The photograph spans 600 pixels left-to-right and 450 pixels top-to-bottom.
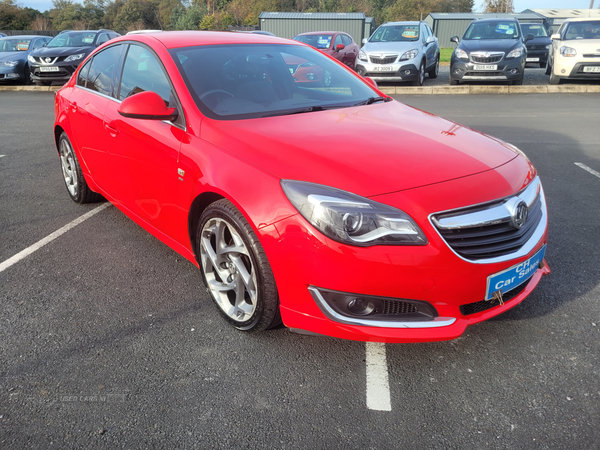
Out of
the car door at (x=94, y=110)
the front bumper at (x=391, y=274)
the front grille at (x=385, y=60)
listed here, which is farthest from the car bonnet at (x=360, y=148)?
the front grille at (x=385, y=60)

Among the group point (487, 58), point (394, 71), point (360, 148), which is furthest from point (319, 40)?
point (360, 148)

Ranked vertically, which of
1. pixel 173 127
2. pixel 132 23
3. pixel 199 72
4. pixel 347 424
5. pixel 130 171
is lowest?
pixel 347 424

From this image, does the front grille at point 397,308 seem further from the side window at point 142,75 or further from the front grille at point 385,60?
the front grille at point 385,60

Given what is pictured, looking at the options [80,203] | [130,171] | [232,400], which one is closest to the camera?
[232,400]

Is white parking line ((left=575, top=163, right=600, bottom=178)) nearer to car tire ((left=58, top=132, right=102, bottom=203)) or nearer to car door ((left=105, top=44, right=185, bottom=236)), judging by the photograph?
car door ((left=105, top=44, right=185, bottom=236))

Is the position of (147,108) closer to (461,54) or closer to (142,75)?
(142,75)

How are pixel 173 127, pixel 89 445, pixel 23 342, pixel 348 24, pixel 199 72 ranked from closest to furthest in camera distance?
pixel 89 445 → pixel 23 342 → pixel 173 127 → pixel 199 72 → pixel 348 24

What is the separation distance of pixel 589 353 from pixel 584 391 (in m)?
0.34

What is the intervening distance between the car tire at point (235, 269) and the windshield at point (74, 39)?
47.3ft

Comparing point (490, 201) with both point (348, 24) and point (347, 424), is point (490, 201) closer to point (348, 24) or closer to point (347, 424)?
point (347, 424)

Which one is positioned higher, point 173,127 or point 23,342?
point 173,127

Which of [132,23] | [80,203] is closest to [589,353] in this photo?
[80,203]

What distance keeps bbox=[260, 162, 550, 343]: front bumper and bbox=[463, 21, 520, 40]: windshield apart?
40.4 ft

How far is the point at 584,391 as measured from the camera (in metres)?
2.29
